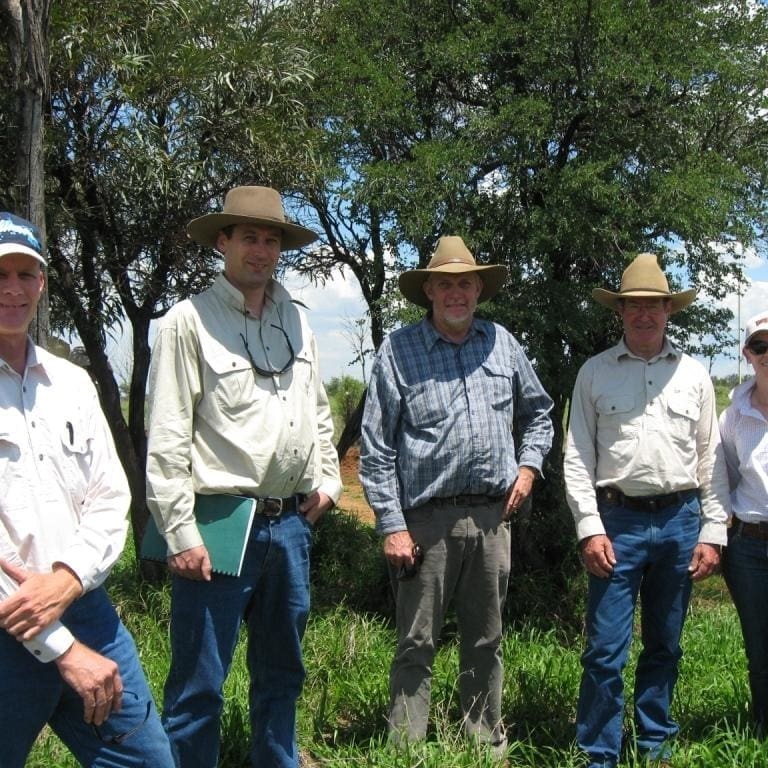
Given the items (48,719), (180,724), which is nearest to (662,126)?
(180,724)

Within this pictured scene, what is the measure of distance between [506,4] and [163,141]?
10.6ft

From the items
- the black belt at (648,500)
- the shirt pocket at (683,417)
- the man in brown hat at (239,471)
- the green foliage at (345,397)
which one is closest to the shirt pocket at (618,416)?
the shirt pocket at (683,417)

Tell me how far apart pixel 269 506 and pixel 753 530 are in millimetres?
2141

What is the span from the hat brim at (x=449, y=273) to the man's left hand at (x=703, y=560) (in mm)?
1540

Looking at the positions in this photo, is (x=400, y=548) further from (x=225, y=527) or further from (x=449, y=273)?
(x=449, y=273)

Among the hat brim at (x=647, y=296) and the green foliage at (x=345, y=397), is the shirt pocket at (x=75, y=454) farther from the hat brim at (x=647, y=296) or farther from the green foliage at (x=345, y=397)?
the green foliage at (x=345, y=397)

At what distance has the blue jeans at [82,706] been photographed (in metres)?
2.34

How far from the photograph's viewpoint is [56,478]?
96.7 inches

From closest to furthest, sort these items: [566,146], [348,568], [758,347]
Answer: [758,347] < [566,146] < [348,568]

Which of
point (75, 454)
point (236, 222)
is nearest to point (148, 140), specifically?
point (236, 222)

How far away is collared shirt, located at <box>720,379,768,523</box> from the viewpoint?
12.5ft

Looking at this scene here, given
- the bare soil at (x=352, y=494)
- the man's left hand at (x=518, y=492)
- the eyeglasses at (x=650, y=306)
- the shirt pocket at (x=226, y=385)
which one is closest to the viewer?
the shirt pocket at (x=226, y=385)

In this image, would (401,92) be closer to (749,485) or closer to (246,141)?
(246,141)

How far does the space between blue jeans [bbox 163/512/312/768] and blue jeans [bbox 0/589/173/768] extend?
0.63 meters
